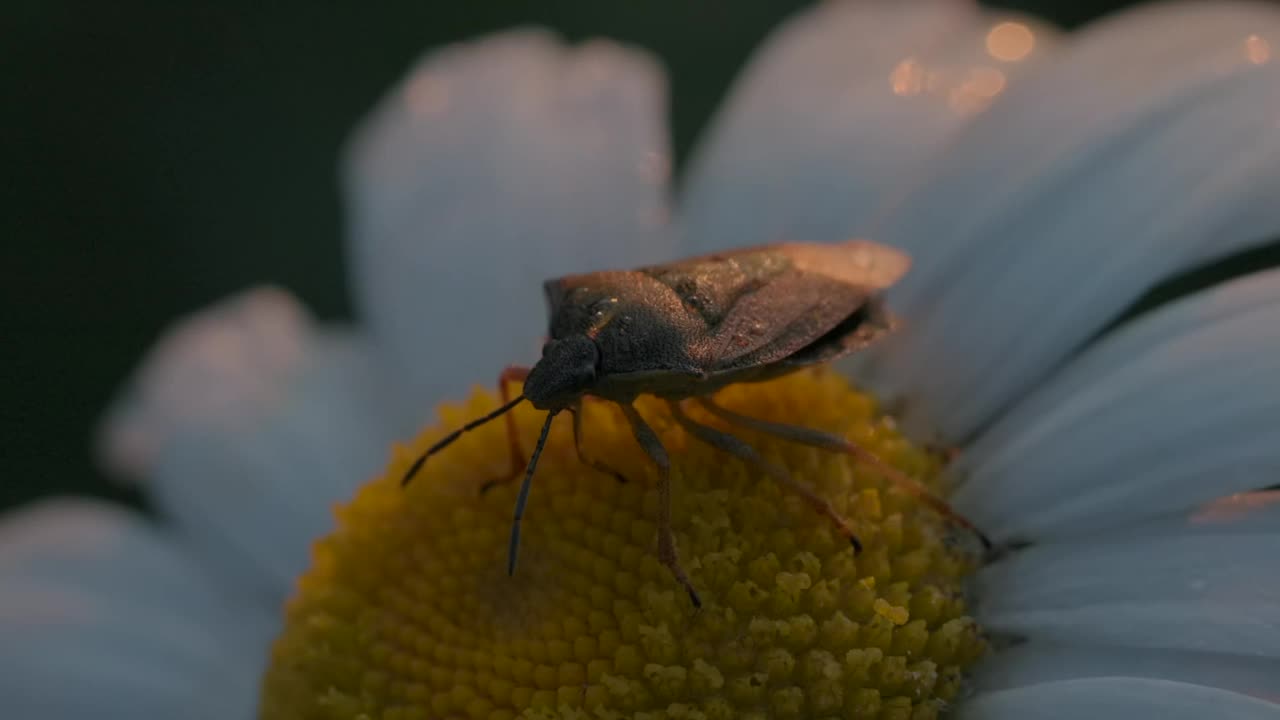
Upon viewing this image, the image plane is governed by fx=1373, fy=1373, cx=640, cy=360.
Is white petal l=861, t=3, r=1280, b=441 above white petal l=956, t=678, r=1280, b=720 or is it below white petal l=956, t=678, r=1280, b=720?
above

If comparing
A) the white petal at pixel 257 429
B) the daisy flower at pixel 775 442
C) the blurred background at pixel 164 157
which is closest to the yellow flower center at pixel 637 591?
the daisy flower at pixel 775 442

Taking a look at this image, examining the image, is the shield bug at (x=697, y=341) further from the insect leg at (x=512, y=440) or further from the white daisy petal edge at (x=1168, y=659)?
the white daisy petal edge at (x=1168, y=659)

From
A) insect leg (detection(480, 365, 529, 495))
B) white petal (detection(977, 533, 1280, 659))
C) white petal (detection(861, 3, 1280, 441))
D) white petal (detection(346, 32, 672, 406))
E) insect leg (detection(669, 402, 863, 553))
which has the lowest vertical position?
white petal (detection(977, 533, 1280, 659))

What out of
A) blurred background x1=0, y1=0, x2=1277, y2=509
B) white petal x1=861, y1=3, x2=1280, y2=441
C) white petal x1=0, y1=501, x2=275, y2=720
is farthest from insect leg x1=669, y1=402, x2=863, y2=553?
blurred background x1=0, y1=0, x2=1277, y2=509

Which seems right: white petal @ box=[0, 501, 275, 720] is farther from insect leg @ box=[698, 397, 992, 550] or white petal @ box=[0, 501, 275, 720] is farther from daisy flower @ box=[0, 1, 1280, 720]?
insect leg @ box=[698, 397, 992, 550]

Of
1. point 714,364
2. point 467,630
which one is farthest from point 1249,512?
point 467,630

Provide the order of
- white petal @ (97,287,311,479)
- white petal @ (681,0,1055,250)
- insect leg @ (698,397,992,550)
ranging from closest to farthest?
insect leg @ (698,397,992,550)
white petal @ (681,0,1055,250)
white petal @ (97,287,311,479)

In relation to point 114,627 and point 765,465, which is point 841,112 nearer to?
point 765,465

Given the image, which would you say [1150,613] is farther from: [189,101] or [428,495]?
[189,101]
